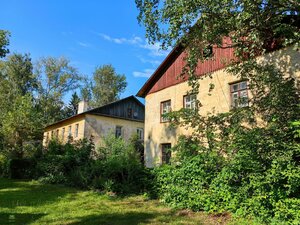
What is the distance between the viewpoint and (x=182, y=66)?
52.3 ft

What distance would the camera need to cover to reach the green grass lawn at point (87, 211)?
8041 millimetres

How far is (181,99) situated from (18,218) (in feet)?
35.1

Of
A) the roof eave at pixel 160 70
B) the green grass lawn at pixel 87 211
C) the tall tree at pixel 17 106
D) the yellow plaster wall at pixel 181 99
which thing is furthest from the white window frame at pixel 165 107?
the tall tree at pixel 17 106

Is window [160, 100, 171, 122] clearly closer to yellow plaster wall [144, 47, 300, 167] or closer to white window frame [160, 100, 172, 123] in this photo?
white window frame [160, 100, 172, 123]

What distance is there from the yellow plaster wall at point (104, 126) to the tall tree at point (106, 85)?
19.2 meters

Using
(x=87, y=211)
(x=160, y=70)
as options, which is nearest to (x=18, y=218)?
(x=87, y=211)

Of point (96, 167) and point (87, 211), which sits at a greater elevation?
point (96, 167)

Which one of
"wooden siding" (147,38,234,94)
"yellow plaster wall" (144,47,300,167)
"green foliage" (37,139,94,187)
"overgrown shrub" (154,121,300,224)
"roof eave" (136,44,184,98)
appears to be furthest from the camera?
"roof eave" (136,44,184,98)

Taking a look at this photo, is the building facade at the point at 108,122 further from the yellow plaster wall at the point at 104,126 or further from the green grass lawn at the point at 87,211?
the green grass lawn at the point at 87,211

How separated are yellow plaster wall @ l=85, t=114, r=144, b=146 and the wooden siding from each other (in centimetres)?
958

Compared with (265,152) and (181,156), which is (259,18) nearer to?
(265,152)

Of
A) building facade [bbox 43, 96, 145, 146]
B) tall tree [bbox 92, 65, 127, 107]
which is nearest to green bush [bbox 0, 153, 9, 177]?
building facade [bbox 43, 96, 145, 146]

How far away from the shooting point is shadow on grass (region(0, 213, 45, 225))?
778cm

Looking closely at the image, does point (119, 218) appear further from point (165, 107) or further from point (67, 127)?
point (67, 127)
